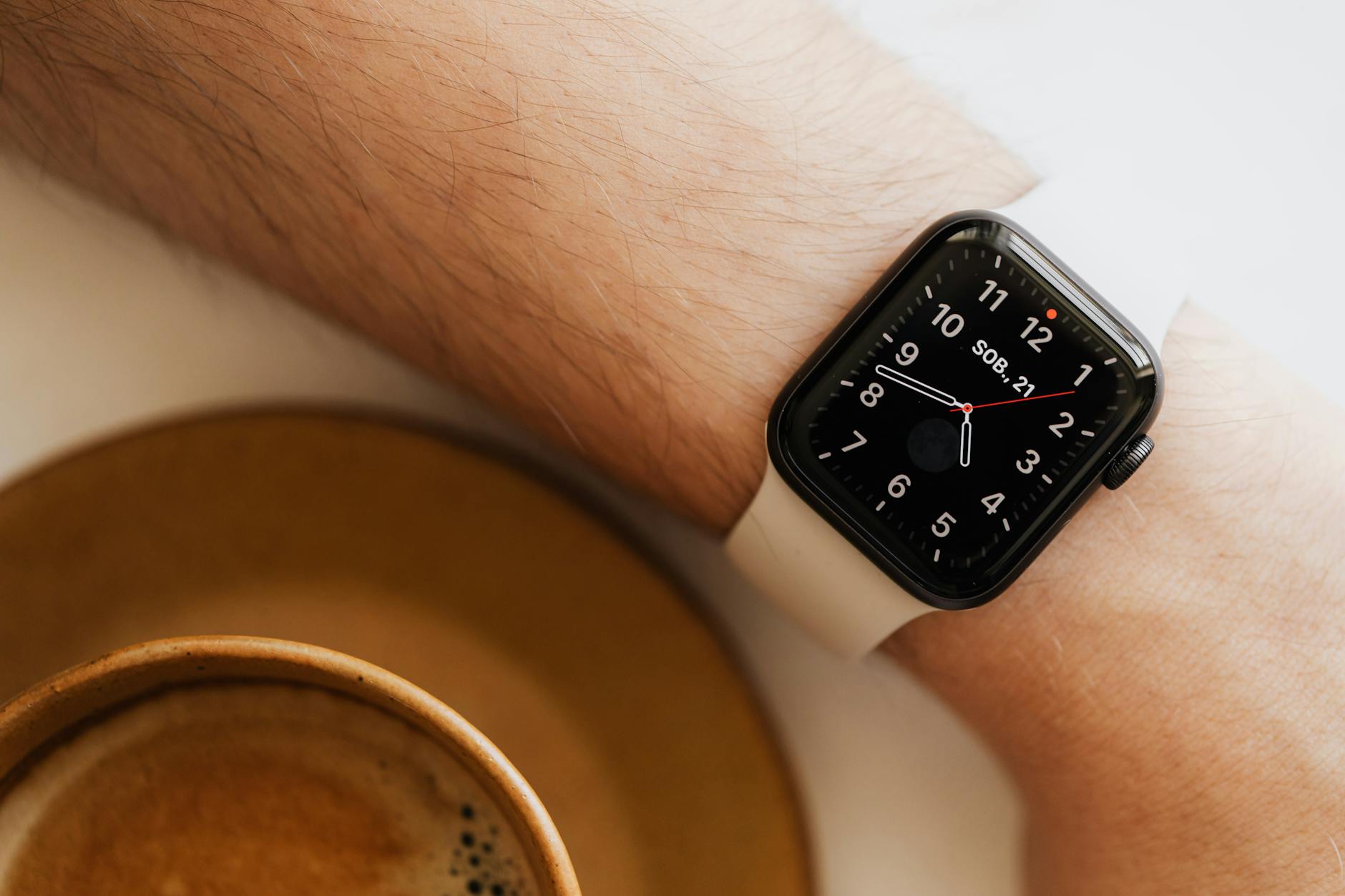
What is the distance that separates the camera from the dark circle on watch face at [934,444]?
52 centimetres

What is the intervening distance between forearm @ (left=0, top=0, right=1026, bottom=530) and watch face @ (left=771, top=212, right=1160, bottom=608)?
0.04 meters

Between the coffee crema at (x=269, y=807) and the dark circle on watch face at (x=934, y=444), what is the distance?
0.30 metres

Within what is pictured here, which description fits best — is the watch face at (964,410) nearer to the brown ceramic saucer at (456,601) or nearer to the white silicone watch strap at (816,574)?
the white silicone watch strap at (816,574)

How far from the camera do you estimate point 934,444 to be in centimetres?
53

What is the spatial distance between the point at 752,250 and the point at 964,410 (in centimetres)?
15

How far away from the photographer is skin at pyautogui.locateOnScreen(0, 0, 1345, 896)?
1.81 ft

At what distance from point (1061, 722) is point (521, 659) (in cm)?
35

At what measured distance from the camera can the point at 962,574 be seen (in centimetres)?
53

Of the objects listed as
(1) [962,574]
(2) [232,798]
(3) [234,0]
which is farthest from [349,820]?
(3) [234,0]

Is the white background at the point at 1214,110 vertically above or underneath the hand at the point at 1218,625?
above

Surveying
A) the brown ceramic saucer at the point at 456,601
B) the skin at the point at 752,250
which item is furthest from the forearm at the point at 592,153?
the brown ceramic saucer at the point at 456,601

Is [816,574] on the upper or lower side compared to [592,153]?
lower

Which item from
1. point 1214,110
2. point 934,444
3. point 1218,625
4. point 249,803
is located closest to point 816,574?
point 934,444

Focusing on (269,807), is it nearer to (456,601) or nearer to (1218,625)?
(456,601)
